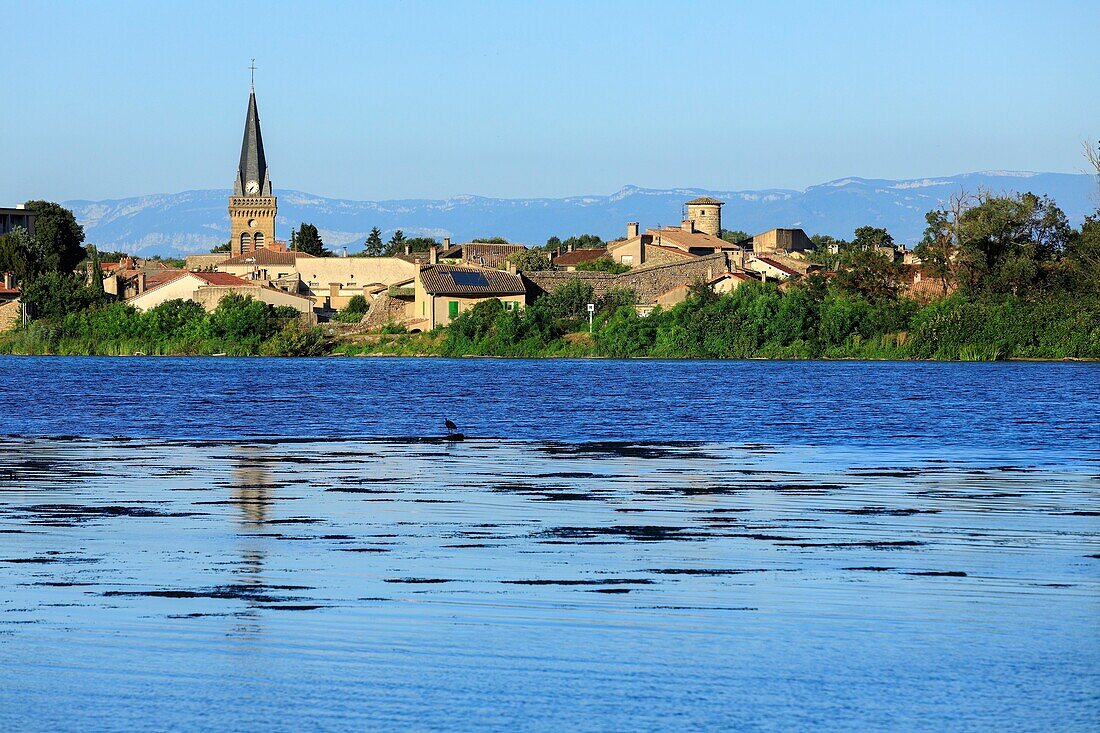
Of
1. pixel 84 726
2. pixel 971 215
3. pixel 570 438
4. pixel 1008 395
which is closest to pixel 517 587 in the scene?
pixel 84 726

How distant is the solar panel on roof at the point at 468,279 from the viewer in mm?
119250

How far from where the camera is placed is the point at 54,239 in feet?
448

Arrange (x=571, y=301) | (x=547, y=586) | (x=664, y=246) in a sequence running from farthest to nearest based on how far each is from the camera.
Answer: (x=664, y=246)
(x=571, y=301)
(x=547, y=586)

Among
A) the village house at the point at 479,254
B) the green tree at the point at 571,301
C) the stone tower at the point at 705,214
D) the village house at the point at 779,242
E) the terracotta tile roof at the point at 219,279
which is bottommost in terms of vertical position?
the green tree at the point at 571,301

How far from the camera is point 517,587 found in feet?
42.6

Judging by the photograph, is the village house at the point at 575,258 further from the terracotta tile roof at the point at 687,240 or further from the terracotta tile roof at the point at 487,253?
the terracotta tile roof at the point at 687,240

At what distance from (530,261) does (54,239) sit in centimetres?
3738

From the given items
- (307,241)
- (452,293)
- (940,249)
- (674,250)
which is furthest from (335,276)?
(940,249)

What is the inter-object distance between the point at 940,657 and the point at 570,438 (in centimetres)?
2425

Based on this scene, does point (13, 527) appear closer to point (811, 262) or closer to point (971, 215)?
point (971, 215)

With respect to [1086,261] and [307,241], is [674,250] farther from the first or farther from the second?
[307,241]

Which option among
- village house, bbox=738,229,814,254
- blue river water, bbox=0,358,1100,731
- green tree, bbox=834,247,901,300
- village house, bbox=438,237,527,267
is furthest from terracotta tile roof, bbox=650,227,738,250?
blue river water, bbox=0,358,1100,731

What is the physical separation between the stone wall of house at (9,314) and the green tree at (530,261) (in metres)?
38.8


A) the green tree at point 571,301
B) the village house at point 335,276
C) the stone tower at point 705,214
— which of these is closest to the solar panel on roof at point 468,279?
the green tree at point 571,301
